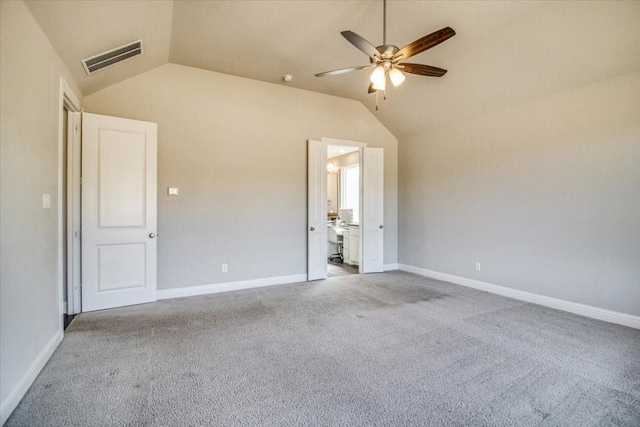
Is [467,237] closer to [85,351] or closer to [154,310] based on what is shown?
[154,310]

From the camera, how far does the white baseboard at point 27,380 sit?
1782 mm

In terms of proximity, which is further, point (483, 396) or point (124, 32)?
point (124, 32)

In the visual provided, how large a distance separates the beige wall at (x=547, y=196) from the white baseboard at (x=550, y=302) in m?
0.06

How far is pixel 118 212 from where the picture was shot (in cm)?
373

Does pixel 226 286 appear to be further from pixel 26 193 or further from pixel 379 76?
pixel 379 76

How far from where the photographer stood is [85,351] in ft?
8.66

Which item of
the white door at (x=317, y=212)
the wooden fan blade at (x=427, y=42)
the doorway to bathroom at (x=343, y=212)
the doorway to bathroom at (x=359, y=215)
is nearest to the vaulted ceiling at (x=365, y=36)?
the wooden fan blade at (x=427, y=42)

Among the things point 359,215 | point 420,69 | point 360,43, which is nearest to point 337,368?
point 360,43

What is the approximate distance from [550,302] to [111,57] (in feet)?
19.5

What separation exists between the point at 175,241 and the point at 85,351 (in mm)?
1781

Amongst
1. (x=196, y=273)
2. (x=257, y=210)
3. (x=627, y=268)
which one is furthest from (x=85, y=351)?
→ (x=627, y=268)

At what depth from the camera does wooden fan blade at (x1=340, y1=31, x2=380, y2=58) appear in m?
2.54

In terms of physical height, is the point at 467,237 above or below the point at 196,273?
above

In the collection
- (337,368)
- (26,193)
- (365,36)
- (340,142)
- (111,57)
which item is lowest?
(337,368)
